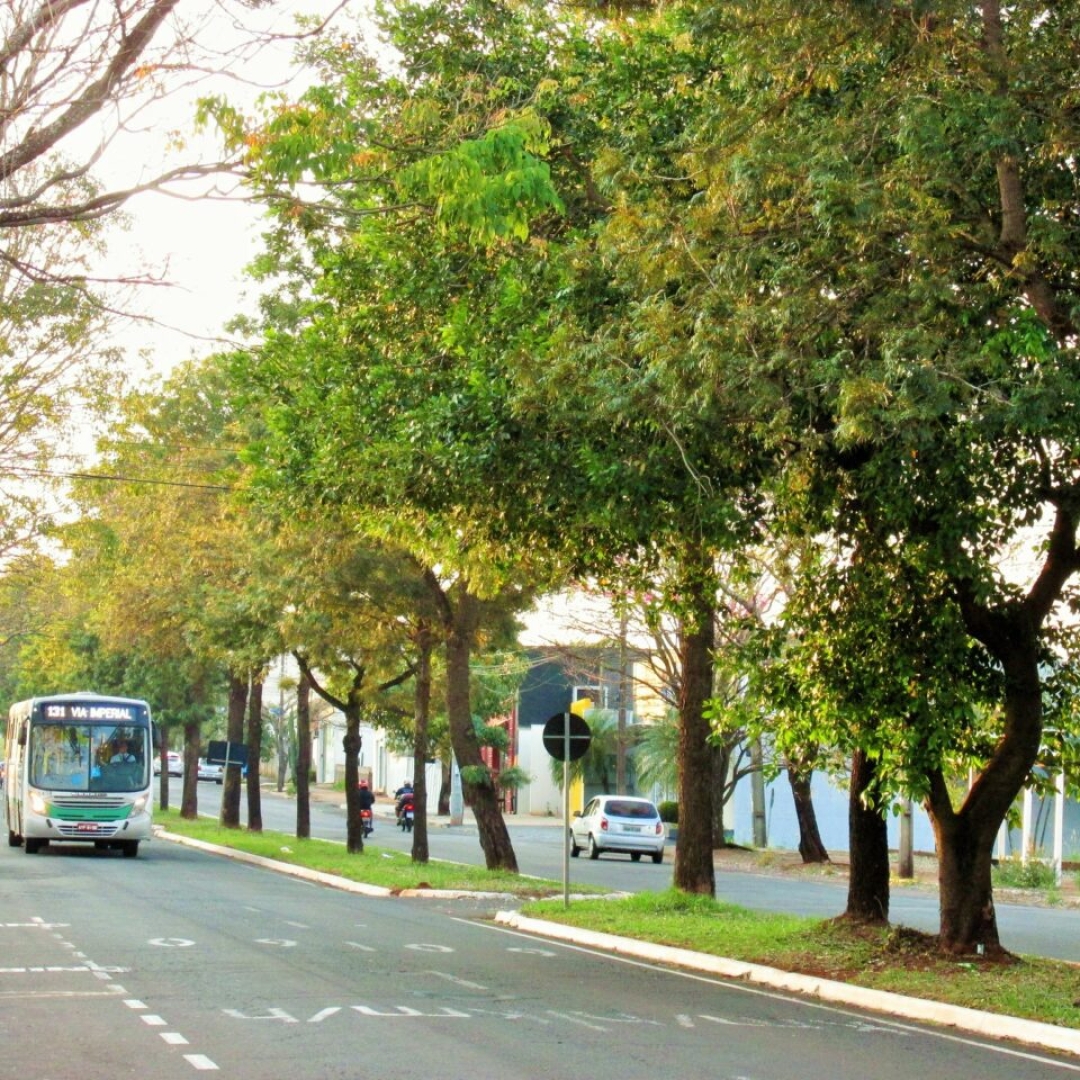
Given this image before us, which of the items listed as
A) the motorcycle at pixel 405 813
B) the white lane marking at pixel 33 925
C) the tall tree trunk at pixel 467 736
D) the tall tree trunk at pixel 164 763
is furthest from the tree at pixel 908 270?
the tall tree trunk at pixel 164 763

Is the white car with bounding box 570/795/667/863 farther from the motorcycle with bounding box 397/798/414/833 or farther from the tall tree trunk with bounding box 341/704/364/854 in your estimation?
the motorcycle with bounding box 397/798/414/833

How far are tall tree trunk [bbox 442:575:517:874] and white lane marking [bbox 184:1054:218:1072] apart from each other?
1809 centimetres

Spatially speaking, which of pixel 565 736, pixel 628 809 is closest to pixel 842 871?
pixel 628 809

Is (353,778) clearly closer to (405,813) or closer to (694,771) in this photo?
(405,813)

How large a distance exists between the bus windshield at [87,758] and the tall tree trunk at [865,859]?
20001 mm

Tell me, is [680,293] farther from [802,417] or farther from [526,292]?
[526,292]

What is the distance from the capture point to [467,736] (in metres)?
28.0

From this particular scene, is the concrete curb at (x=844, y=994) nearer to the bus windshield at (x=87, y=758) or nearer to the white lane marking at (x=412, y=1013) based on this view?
the white lane marking at (x=412, y=1013)

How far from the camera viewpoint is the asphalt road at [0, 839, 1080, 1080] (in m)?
9.51

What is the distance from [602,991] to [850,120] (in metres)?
7.33

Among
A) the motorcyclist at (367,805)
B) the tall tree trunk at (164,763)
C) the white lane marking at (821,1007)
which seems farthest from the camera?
the tall tree trunk at (164,763)

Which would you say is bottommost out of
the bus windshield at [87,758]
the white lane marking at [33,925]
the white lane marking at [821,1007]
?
the white lane marking at [33,925]

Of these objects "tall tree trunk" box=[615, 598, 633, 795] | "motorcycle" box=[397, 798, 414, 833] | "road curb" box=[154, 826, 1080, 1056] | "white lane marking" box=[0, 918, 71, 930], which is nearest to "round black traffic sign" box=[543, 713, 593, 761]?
"road curb" box=[154, 826, 1080, 1056]

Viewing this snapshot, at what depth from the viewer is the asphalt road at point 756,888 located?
22.0 m
